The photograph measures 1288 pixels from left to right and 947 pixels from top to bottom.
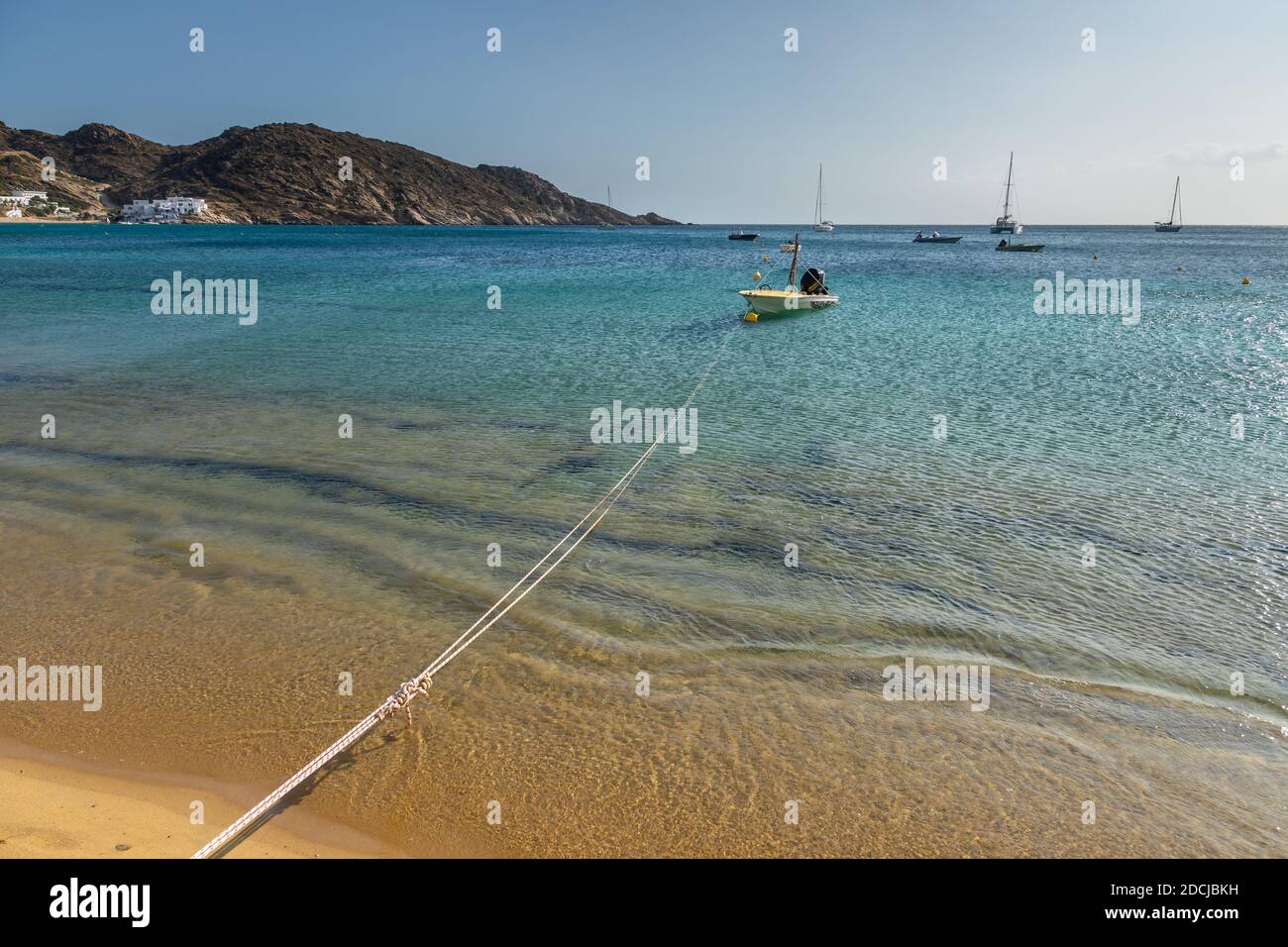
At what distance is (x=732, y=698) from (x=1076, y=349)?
84.2 feet

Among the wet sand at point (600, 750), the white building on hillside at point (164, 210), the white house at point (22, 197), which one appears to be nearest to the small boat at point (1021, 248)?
the wet sand at point (600, 750)

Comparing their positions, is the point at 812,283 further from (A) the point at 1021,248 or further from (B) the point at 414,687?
(A) the point at 1021,248

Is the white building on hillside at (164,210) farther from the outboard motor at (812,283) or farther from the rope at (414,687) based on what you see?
the rope at (414,687)

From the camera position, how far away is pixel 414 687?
657 cm

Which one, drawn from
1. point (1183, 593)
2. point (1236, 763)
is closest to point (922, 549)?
point (1183, 593)

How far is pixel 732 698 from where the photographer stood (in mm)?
7055

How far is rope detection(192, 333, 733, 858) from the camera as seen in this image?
5.11 meters

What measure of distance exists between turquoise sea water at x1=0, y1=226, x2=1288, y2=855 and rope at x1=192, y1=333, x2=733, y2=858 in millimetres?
292

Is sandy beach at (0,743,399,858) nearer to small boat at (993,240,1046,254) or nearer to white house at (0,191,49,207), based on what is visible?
small boat at (993,240,1046,254)

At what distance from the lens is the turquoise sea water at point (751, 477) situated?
853cm

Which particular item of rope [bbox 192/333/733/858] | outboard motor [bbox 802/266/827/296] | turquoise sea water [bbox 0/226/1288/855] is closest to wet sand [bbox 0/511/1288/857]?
rope [bbox 192/333/733/858]

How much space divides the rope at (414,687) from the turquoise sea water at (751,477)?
292mm
